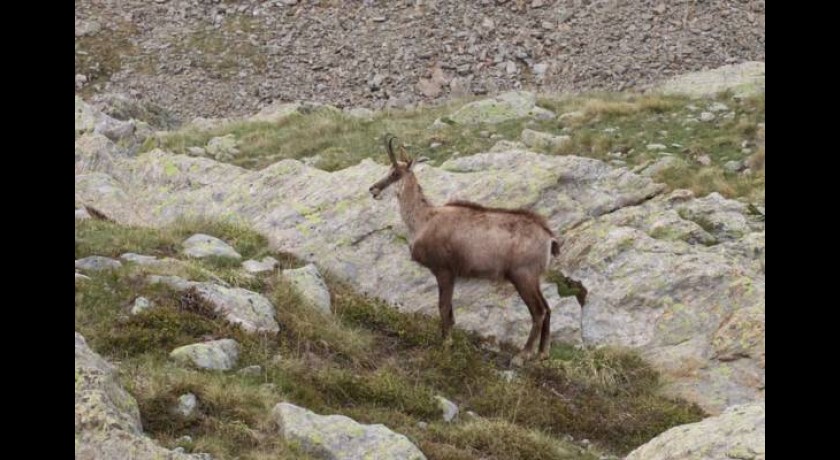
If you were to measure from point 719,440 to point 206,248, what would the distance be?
10.4 m

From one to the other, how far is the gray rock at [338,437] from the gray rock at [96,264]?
17.2 ft

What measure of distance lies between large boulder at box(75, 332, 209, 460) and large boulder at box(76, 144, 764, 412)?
7.59 metres

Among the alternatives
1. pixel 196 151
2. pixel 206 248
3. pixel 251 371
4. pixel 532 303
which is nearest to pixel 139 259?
pixel 206 248

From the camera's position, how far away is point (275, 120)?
102ft

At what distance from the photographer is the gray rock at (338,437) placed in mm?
9688

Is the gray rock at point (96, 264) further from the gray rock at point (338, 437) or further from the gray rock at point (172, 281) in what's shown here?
the gray rock at point (338, 437)

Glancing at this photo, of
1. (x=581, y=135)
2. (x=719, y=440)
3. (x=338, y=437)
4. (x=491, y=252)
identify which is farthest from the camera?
(x=581, y=135)

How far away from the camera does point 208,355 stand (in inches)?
467

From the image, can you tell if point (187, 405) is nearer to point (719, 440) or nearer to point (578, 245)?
point (719, 440)

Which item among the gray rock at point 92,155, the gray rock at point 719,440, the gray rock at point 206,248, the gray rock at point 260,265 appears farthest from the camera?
the gray rock at point 92,155

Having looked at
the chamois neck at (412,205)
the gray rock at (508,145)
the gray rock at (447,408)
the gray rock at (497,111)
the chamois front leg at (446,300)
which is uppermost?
the chamois neck at (412,205)

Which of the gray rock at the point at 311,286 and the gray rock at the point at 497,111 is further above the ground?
the gray rock at the point at 311,286

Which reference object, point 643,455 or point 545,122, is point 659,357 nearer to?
point 643,455

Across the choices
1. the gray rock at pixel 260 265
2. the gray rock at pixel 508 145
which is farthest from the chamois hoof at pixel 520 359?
the gray rock at pixel 508 145
